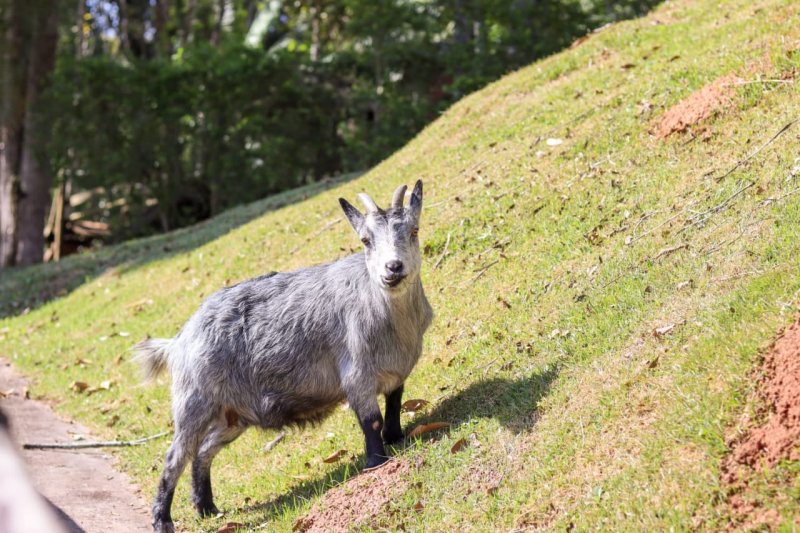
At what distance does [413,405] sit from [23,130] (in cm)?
1726

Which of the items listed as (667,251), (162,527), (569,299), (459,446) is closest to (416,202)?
(569,299)

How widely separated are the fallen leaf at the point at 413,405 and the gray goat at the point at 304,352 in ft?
1.64

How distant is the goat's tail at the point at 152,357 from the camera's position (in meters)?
7.59

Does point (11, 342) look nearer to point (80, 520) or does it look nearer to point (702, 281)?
point (80, 520)

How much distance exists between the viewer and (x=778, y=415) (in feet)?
15.5

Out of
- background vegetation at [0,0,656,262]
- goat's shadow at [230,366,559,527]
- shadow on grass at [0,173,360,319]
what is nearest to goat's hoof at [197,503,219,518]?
goat's shadow at [230,366,559,527]

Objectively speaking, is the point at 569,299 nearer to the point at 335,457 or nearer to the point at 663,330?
the point at 663,330

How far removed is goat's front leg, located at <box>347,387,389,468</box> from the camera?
6477mm

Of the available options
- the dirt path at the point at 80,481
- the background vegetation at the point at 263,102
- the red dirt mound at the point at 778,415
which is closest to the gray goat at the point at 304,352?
the dirt path at the point at 80,481

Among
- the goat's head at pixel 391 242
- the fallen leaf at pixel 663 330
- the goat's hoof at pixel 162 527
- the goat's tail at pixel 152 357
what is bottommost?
the goat's hoof at pixel 162 527

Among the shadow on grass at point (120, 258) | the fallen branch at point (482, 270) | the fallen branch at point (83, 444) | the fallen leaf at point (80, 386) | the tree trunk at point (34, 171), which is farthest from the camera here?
the tree trunk at point (34, 171)

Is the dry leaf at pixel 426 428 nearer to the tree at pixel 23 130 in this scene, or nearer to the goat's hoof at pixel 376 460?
the goat's hoof at pixel 376 460

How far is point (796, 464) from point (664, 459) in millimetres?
718

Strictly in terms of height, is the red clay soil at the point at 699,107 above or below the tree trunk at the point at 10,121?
below
